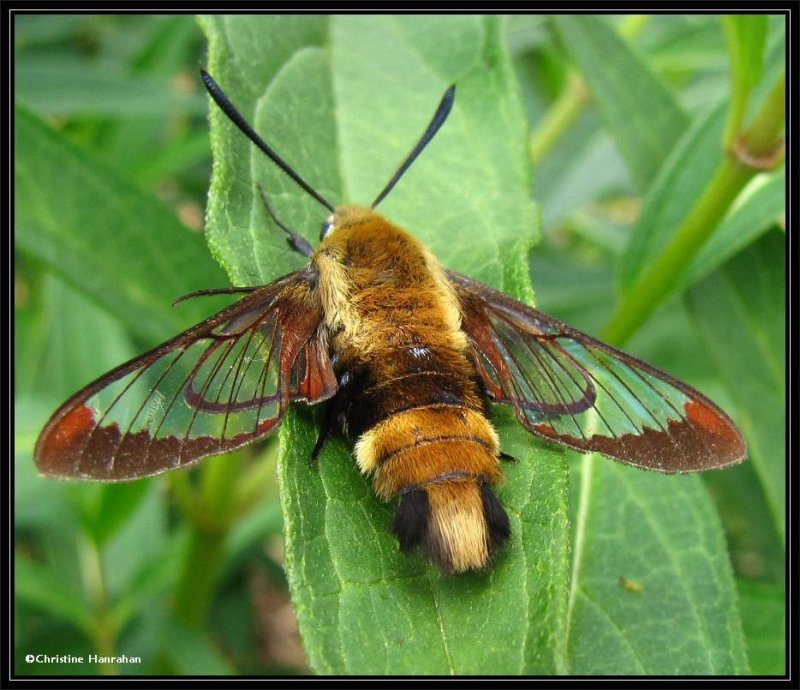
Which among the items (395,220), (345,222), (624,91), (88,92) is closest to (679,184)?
(624,91)

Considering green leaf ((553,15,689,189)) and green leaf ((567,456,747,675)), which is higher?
green leaf ((553,15,689,189))

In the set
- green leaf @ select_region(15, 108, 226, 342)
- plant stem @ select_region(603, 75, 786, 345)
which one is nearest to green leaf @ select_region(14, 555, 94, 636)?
green leaf @ select_region(15, 108, 226, 342)

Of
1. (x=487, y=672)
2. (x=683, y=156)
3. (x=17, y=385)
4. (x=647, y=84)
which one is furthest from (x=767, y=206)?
(x=17, y=385)

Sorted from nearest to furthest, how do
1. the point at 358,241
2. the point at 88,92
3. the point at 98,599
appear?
the point at 358,241
the point at 98,599
the point at 88,92

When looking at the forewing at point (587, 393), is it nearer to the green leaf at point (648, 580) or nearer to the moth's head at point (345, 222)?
the moth's head at point (345, 222)

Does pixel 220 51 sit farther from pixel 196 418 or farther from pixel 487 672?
pixel 487 672

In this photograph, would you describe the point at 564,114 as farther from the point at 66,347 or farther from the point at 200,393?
the point at 200,393

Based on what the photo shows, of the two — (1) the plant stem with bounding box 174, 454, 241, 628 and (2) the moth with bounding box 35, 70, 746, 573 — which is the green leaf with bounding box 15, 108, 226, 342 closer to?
(1) the plant stem with bounding box 174, 454, 241, 628
